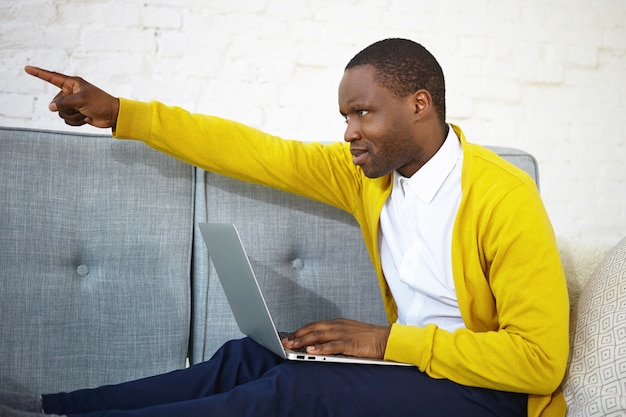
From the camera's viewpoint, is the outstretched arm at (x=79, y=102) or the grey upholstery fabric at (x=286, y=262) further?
the grey upholstery fabric at (x=286, y=262)

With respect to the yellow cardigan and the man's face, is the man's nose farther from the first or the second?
the yellow cardigan

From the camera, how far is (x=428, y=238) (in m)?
1.37

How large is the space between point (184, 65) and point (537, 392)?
1403mm

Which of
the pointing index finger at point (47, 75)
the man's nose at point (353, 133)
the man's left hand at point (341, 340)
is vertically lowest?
the man's left hand at point (341, 340)

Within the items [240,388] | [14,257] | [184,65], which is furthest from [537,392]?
[184,65]

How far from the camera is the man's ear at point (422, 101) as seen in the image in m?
1.36

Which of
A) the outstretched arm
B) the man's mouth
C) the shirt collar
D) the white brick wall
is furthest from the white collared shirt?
the white brick wall

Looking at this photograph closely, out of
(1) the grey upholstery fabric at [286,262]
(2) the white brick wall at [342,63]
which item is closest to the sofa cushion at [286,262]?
(1) the grey upholstery fabric at [286,262]

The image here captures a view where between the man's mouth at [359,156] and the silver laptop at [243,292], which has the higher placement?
the man's mouth at [359,156]

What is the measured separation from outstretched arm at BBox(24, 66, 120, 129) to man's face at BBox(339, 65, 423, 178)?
0.45 metres

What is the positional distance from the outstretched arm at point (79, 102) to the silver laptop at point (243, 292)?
0.92ft

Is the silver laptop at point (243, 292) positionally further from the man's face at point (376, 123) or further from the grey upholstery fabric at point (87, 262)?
the man's face at point (376, 123)

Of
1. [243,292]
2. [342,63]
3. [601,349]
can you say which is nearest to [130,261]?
[243,292]

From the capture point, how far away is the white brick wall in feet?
6.80
